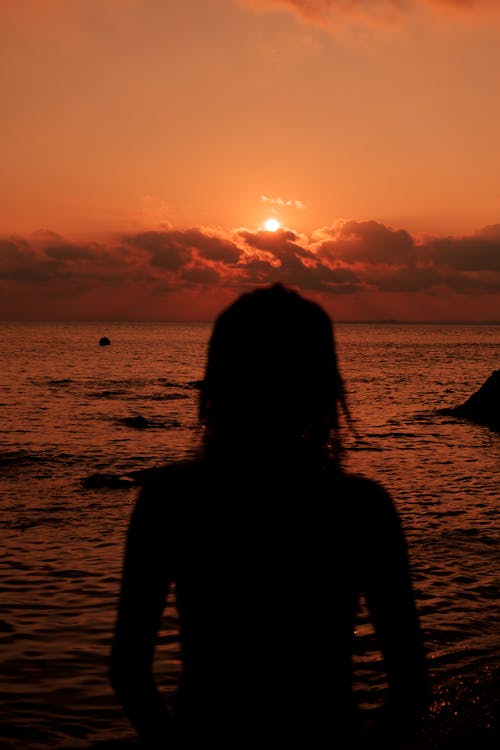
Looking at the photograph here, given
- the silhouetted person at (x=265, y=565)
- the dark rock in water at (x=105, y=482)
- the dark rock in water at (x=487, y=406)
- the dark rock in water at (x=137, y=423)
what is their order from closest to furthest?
the silhouetted person at (x=265, y=565)
the dark rock in water at (x=105, y=482)
the dark rock in water at (x=137, y=423)
the dark rock in water at (x=487, y=406)

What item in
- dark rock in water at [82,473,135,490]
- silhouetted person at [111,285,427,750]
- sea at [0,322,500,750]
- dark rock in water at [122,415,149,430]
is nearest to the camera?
silhouetted person at [111,285,427,750]

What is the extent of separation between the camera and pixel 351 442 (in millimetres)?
23797

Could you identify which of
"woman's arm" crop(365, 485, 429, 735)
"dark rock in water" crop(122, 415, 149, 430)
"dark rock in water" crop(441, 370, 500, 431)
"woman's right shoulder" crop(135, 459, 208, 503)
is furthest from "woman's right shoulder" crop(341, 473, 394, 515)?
"dark rock in water" crop(441, 370, 500, 431)

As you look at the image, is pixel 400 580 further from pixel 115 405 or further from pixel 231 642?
pixel 115 405

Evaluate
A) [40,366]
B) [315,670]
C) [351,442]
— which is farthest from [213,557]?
[40,366]

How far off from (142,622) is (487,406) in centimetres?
2910

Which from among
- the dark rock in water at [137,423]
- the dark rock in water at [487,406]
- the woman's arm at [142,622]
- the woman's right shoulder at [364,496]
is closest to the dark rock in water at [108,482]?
the dark rock in water at [137,423]

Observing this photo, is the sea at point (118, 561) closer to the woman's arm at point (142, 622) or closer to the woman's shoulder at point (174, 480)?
the woman's shoulder at point (174, 480)

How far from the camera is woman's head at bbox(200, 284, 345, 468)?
2061 millimetres

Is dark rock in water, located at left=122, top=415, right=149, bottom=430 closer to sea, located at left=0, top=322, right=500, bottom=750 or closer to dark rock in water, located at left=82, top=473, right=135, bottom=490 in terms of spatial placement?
sea, located at left=0, top=322, right=500, bottom=750

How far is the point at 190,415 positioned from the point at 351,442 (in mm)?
10532

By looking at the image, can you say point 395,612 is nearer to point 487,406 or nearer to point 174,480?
point 174,480

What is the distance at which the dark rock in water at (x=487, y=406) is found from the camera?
93.9 feet

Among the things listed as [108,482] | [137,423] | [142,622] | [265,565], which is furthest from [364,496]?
[137,423]
